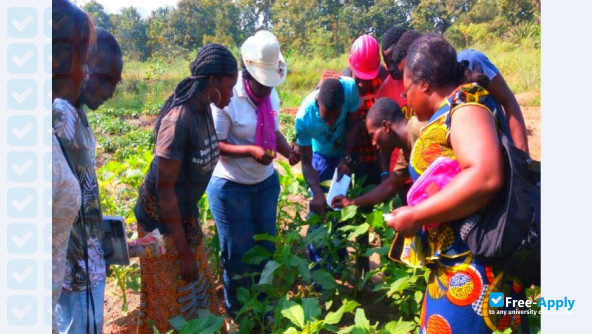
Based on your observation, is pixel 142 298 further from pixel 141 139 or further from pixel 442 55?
pixel 141 139

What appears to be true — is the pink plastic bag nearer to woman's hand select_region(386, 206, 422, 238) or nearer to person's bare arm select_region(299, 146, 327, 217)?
woman's hand select_region(386, 206, 422, 238)

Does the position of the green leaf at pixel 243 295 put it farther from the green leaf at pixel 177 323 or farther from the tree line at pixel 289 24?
the tree line at pixel 289 24

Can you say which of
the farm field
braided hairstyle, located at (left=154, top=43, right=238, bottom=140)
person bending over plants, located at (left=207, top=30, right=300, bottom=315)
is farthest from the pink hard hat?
braided hairstyle, located at (left=154, top=43, right=238, bottom=140)

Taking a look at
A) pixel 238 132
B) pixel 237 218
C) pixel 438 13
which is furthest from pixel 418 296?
pixel 438 13

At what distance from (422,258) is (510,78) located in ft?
37.1

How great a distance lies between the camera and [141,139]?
28.3 feet

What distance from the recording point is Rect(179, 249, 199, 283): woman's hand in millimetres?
2232

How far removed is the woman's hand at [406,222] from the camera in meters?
1.60

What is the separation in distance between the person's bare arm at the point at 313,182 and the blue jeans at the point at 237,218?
229 mm

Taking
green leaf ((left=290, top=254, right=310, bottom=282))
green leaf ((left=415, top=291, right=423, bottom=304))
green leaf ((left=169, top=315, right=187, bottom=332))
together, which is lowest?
green leaf ((left=415, top=291, right=423, bottom=304))

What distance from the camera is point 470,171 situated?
144 centimetres

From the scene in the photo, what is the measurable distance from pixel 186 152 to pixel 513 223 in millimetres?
1287

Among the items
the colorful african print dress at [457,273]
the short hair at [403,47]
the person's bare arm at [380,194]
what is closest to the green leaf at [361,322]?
the colorful african print dress at [457,273]

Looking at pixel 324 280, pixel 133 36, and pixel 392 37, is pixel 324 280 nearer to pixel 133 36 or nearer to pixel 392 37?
pixel 392 37
